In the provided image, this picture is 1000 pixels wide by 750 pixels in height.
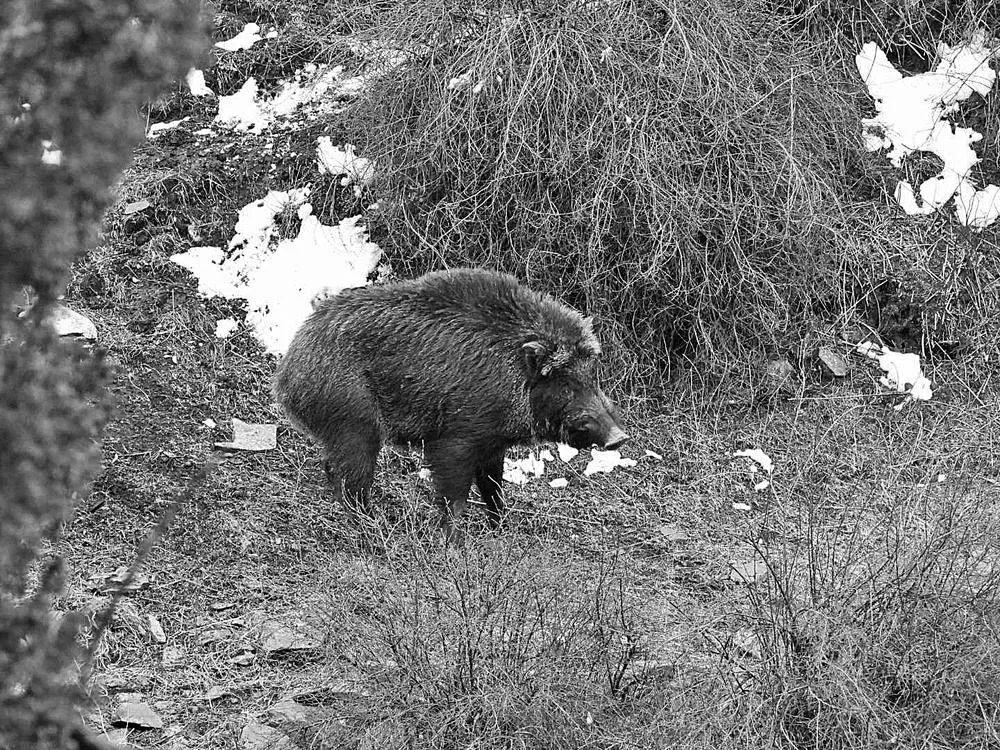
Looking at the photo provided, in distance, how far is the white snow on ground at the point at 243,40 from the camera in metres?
8.95

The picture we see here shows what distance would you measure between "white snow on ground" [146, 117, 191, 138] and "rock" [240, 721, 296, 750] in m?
4.82

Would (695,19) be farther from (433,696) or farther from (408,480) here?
(433,696)

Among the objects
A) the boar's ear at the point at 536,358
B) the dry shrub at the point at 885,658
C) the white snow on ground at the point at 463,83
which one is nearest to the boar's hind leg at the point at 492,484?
the boar's ear at the point at 536,358

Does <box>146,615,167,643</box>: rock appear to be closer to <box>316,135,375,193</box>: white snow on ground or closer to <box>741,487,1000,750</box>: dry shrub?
<box>741,487,1000,750</box>: dry shrub

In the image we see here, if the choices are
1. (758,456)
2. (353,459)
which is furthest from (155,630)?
(758,456)

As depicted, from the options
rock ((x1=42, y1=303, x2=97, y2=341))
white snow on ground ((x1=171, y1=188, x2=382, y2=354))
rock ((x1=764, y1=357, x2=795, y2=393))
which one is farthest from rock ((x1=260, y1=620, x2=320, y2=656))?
rock ((x1=764, y1=357, x2=795, y2=393))

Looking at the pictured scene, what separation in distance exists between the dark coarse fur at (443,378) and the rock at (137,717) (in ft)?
5.20

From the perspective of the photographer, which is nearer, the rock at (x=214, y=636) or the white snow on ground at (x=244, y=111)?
the rock at (x=214, y=636)

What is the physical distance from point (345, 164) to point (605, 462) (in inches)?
105

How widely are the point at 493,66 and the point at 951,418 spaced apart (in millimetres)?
3225

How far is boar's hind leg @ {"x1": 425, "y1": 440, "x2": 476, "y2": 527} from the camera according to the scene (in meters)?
6.20

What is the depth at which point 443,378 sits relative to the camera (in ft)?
20.4

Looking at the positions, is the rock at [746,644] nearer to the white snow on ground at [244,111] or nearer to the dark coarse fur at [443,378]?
the dark coarse fur at [443,378]

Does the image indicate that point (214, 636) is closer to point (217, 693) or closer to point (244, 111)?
point (217, 693)
